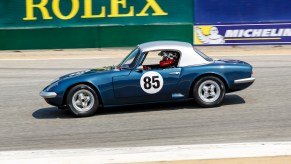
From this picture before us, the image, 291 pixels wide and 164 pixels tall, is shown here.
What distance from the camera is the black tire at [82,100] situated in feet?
30.1

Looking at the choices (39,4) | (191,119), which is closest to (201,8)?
(39,4)

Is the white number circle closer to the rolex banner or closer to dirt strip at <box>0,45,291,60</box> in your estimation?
dirt strip at <box>0,45,291,60</box>

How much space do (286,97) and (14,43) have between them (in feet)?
41.1

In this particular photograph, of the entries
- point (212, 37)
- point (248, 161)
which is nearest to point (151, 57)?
point (248, 161)

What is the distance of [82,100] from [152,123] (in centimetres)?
144

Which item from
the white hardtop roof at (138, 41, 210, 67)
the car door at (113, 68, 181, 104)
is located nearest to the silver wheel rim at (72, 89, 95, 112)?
the car door at (113, 68, 181, 104)

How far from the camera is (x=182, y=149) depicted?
6984mm

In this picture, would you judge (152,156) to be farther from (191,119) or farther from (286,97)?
(286,97)

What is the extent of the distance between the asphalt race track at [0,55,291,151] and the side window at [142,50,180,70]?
795 millimetres

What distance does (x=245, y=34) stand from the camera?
1925 cm

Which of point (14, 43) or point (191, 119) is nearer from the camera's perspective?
point (191, 119)

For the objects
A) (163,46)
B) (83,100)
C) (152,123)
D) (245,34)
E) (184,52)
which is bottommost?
(152,123)

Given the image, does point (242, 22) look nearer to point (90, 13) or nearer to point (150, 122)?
point (90, 13)

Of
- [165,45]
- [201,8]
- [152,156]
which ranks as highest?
[201,8]
